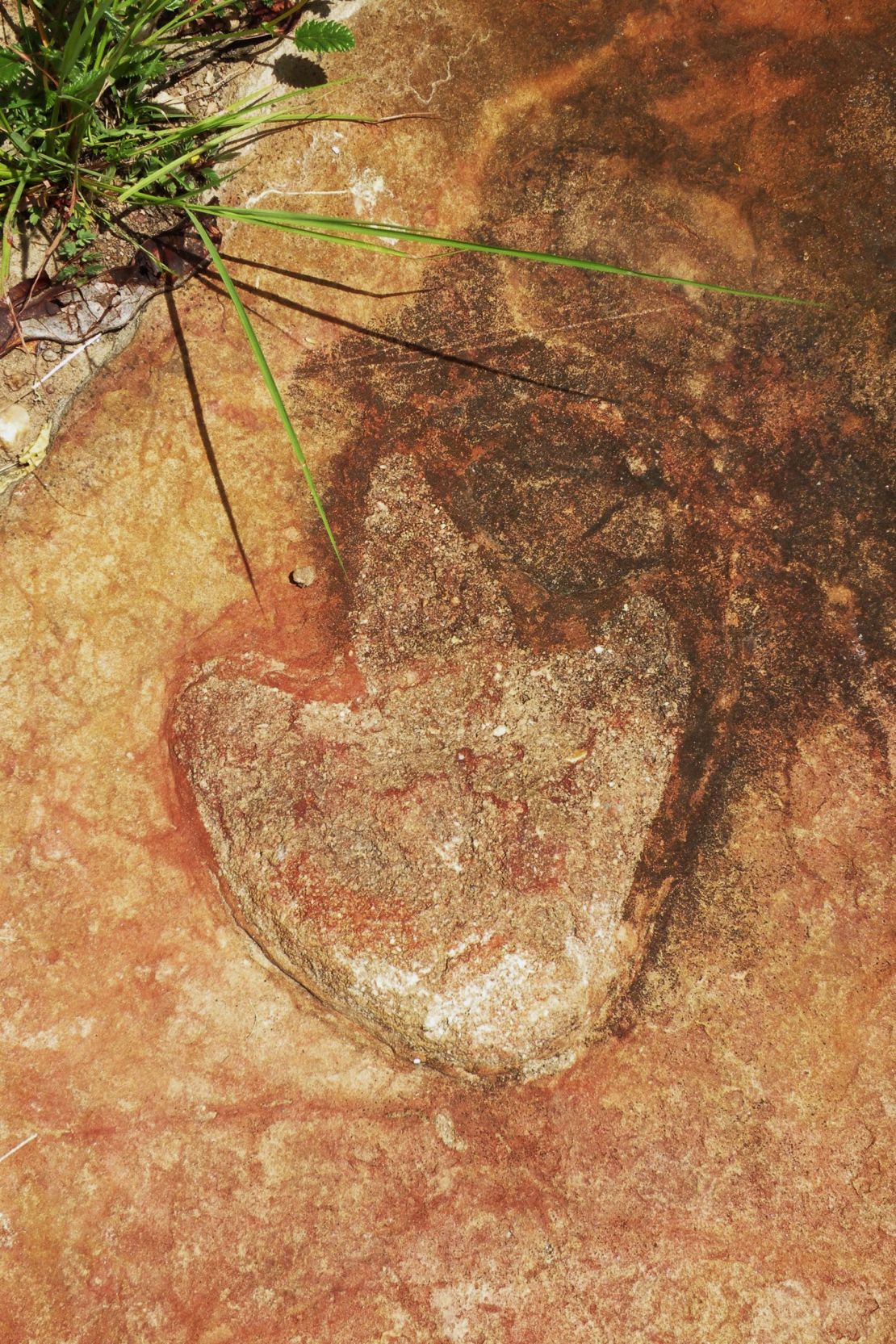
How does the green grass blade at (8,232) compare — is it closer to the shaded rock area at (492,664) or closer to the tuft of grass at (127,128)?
the tuft of grass at (127,128)

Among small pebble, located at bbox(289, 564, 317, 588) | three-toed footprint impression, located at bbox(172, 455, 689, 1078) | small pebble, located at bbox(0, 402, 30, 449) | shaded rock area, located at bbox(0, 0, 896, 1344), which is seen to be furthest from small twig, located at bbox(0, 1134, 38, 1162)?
small pebble, located at bbox(0, 402, 30, 449)

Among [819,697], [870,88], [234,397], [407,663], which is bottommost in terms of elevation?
[819,697]

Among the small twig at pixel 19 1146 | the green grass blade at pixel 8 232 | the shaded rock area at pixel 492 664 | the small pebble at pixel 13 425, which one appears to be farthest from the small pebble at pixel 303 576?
the small twig at pixel 19 1146

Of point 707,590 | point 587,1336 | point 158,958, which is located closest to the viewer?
point 587,1336

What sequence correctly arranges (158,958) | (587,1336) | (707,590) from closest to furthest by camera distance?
1. (587,1336)
2. (158,958)
3. (707,590)

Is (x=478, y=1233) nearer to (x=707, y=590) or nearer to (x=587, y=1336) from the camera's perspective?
(x=587, y=1336)

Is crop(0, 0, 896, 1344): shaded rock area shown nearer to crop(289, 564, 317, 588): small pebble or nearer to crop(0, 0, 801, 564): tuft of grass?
crop(289, 564, 317, 588): small pebble

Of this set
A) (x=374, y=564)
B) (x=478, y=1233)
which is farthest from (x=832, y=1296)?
(x=374, y=564)

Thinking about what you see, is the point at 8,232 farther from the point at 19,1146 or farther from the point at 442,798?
the point at 19,1146
